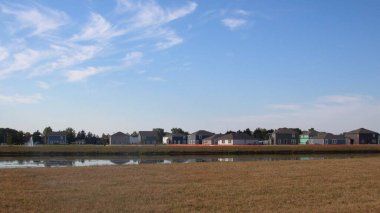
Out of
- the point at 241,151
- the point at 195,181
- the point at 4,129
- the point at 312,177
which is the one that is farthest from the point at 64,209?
the point at 4,129

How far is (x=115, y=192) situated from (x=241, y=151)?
52418mm

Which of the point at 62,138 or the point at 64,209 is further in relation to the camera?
the point at 62,138

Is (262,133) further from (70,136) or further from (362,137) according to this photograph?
(70,136)

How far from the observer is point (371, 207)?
1359 cm

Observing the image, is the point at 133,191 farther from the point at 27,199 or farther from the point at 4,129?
the point at 4,129

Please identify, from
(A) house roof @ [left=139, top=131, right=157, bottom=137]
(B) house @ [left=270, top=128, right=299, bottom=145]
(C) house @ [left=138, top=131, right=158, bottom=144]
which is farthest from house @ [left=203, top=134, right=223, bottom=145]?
(A) house roof @ [left=139, top=131, right=157, bottom=137]

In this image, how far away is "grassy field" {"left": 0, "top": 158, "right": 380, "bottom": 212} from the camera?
13.6 meters

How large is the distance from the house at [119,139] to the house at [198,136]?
22335 mm

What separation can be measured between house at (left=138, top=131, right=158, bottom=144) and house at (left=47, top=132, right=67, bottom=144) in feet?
86.7

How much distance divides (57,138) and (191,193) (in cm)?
13532

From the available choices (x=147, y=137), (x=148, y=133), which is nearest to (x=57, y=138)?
(x=147, y=137)

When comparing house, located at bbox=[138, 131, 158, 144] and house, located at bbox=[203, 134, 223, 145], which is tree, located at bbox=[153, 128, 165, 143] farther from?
house, located at bbox=[203, 134, 223, 145]

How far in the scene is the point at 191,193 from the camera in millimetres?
16438

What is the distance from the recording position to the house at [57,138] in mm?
143250
